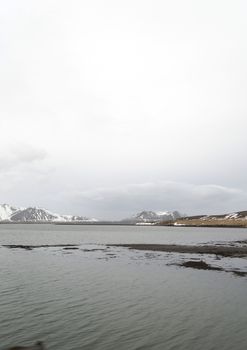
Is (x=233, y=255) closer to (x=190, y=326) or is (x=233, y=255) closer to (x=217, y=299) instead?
(x=217, y=299)

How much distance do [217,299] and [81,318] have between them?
12.7 m

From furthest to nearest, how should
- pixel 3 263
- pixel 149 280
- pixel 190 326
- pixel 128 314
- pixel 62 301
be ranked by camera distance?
pixel 3 263 → pixel 149 280 → pixel 62 301 → pixel 128 314 → pixel 190 326

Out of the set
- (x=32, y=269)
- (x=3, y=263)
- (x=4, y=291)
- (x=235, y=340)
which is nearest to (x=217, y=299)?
(x=235, y=340)

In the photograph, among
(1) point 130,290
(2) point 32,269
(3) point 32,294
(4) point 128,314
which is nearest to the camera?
(4) point 128,314

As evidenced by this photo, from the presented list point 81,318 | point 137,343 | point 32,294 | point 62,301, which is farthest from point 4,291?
point 137,343

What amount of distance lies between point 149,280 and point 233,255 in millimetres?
32248

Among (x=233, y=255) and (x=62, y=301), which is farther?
(x=233, y=255)

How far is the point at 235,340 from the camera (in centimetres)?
2012

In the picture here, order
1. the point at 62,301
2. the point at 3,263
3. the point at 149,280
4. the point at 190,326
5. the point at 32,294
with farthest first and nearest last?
the point at 3,263
the point at 149,280
the point at 32,294
the point at 62,301
the point at 190,326

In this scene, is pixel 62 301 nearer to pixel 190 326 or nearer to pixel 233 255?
pixel 190 326

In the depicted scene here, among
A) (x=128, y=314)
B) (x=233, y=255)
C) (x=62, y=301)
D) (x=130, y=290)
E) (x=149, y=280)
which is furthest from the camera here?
(x=233, y=255)

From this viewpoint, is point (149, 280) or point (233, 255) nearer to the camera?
point (149, 280)

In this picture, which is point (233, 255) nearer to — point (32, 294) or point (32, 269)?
point (32, 269)

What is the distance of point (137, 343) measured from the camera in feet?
63.9
